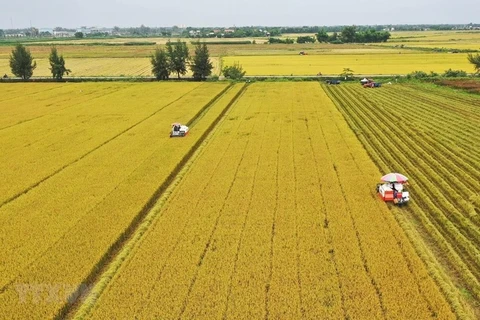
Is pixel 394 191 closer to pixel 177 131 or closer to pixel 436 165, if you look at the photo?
pixel 436 165

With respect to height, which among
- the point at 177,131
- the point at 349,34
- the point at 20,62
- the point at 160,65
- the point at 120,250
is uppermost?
the point at 349,34

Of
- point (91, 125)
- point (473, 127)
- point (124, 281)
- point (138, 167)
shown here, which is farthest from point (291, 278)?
point (91, 125)

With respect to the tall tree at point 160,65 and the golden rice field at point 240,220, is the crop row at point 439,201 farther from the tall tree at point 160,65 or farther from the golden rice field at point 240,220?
the tall tree at point 160,65

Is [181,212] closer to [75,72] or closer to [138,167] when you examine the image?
[138,167]

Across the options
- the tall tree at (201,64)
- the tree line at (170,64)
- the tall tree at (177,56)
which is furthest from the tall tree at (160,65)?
the tall tree at (201,64)

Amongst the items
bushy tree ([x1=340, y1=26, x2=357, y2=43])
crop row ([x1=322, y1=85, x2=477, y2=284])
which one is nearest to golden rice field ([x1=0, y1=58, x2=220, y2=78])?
crop row ([x1=322, y1=85, x2=477, y2=284])

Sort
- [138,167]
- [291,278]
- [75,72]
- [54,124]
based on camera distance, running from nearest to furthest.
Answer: [291,278] < [138,167] < [54,124] < [75,72]

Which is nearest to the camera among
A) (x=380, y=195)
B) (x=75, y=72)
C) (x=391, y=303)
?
(x=391, y=303)

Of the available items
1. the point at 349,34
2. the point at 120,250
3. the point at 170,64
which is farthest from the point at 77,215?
the point at 349,34
